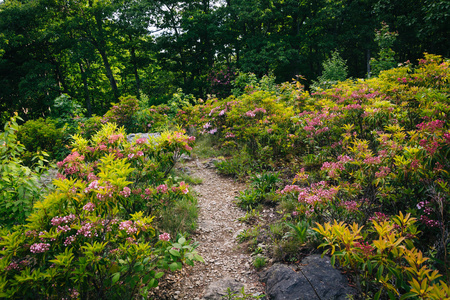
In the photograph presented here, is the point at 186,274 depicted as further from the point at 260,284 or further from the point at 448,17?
the point at 448,17

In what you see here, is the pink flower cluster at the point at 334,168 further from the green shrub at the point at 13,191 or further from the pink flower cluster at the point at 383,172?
the green shrub at the point at 13,191

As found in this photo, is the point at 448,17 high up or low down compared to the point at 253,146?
up

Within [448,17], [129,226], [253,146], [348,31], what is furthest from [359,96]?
[348,31]

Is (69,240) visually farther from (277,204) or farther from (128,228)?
(277,204)

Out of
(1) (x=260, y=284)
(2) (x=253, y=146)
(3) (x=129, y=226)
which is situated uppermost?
(3) (x=129, y=226)

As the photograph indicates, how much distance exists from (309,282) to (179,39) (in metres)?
A: 17.9

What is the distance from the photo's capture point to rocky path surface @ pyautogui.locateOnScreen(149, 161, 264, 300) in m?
2.38

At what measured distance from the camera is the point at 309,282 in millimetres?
2021

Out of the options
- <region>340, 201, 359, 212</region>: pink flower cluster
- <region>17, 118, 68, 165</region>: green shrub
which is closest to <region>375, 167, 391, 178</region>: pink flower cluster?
<region>340, 201, 359, 212</region>: pink flower cluster

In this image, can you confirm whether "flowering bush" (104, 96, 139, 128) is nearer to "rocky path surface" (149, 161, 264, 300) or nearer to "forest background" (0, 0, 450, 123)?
"rocky path surface" (149, 161, 264, 300)

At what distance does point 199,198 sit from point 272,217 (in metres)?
1.54

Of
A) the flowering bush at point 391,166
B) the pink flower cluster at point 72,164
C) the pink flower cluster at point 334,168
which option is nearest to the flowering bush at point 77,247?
the pink flower cluster at point 72,164

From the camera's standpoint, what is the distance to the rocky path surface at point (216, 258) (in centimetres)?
238

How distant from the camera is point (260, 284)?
238 centimetres
